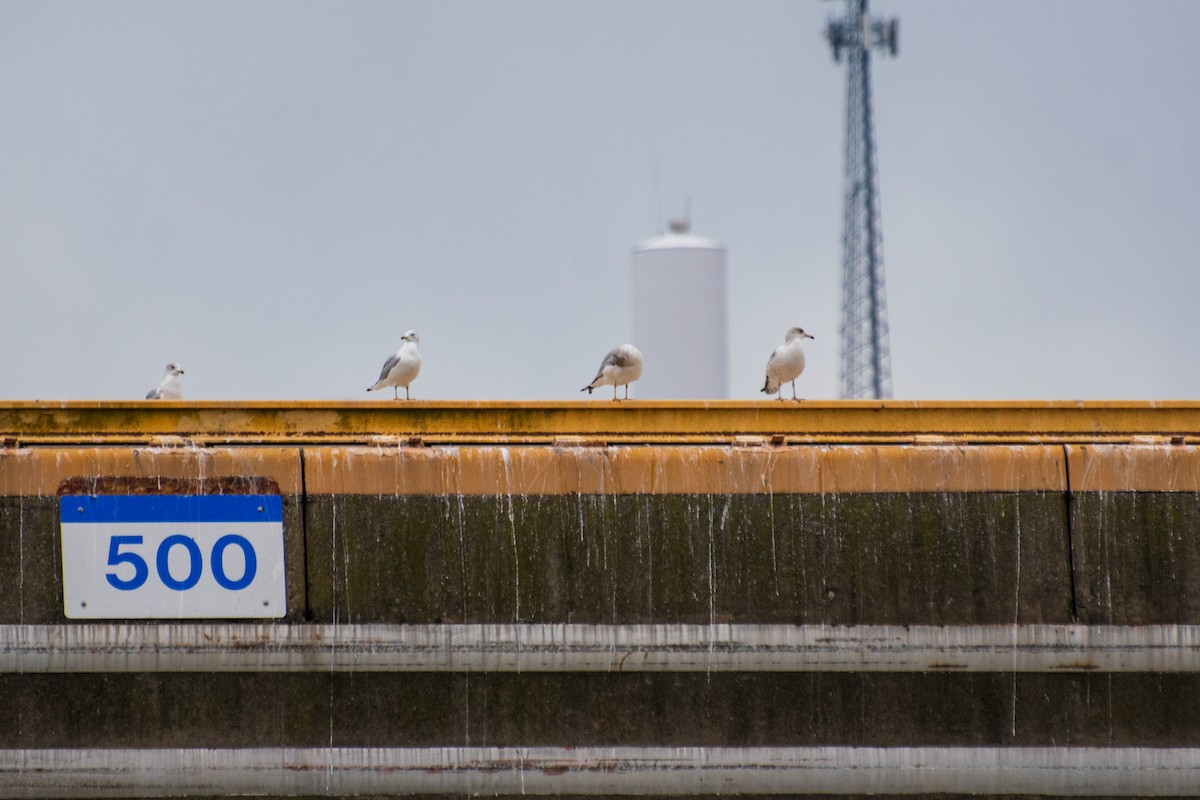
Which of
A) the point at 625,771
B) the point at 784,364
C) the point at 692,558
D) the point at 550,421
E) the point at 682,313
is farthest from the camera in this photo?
the point at 682,313

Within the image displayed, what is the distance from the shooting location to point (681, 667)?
240 inches

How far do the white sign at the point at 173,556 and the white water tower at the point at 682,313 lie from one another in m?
32.3

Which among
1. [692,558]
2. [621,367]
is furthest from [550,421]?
[621,367]

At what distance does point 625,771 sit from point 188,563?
1900 millimetres

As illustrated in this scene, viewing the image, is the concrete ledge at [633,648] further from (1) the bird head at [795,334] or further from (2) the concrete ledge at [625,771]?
(1) the bird head at [795,334]

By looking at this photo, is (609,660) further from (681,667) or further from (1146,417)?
(1146,417)

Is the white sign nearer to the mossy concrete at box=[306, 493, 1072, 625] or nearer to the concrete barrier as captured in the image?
the concrete barrier

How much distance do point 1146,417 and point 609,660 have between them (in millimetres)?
2578

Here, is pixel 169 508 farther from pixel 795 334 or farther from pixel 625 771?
pixel 795 334

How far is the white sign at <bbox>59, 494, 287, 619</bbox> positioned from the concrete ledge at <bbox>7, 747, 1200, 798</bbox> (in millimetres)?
570

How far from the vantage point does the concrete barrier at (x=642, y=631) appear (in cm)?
609

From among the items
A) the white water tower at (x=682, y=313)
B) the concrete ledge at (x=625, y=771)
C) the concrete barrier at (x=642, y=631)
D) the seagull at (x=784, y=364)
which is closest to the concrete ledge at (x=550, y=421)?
the concrete barrier at (x=642, y=631)

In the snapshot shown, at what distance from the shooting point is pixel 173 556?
6133 millimetres

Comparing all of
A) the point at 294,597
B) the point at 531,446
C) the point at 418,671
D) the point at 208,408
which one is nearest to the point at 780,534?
the point at 531,446
